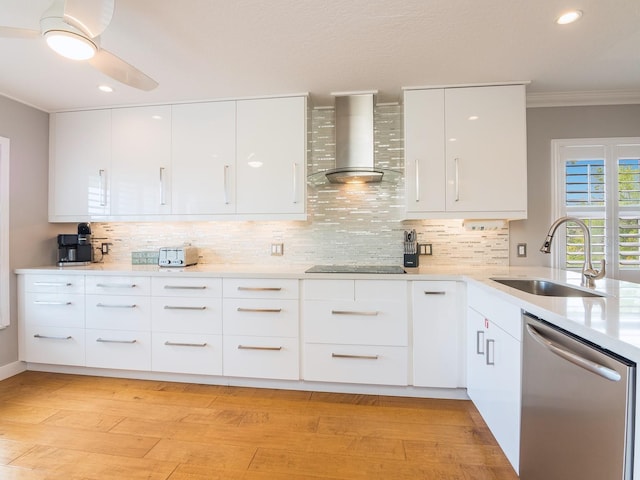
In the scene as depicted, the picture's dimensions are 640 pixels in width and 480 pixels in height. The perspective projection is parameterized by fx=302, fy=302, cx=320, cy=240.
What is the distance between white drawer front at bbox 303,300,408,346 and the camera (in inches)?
83.7

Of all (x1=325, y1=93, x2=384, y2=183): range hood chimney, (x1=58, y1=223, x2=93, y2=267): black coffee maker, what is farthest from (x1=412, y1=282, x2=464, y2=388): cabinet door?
(x1=58, y1=223, x2=93, y2=267): black coffee maker

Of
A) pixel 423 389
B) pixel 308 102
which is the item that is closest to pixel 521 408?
pixel 423 389

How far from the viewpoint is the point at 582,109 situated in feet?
8.16

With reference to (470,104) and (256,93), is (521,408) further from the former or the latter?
(256,93)

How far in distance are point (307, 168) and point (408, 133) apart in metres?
0.83

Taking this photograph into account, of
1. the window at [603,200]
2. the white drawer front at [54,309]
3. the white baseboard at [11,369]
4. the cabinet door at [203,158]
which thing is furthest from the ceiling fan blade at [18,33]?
the window at [603,200]

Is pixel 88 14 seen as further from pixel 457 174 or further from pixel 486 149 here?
pixel 486 149

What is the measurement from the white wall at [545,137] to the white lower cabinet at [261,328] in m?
2.01

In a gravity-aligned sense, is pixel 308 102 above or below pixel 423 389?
above

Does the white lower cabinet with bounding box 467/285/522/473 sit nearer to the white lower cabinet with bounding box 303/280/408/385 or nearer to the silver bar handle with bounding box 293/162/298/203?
the white lower cabinet with bounding box 303/280/408/385

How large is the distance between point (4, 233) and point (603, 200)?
16.0ft

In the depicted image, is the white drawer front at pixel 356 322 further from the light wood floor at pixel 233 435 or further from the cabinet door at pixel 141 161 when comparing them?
the cabinet door at pixel 141 161

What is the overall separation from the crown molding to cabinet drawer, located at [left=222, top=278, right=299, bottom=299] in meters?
2.47

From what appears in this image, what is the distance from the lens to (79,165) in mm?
2730
